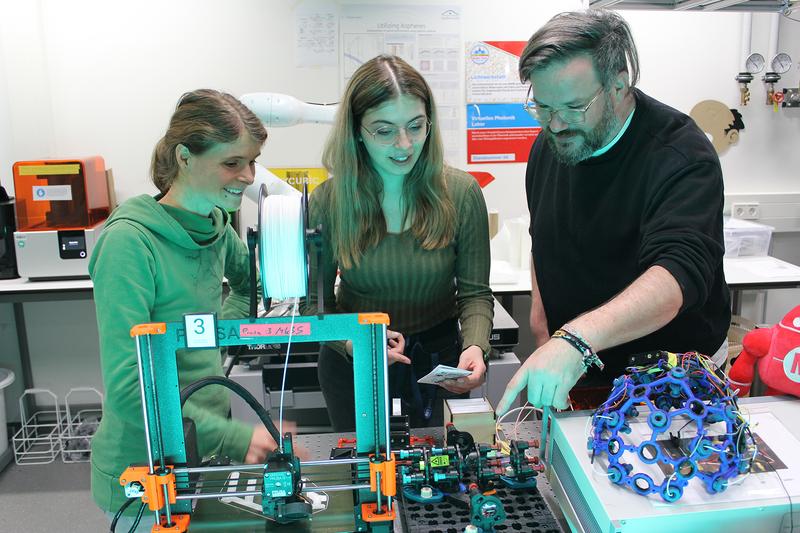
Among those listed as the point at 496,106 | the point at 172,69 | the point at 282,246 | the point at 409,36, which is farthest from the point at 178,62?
the point at 282,246

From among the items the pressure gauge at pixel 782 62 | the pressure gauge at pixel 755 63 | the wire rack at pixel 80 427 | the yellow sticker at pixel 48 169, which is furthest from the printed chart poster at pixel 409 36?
the wire rack at pixel 80 427

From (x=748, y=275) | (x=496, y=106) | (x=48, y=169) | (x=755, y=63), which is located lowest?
(x=748, y=275)

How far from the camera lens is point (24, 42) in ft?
9.72

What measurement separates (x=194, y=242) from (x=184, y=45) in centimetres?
223

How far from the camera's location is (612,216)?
1309mm

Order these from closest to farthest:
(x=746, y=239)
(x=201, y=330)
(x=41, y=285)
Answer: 1. (x=201, y=330)
2. (x=41, y=285)
3. (x=746, y=239)

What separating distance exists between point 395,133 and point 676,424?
2.67 feet

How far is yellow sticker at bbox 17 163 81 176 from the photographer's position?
270 cm

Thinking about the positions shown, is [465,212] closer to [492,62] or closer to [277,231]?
[277,231]

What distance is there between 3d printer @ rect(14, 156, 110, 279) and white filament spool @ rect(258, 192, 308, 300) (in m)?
2.09

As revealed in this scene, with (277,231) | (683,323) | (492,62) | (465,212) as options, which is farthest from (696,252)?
(492,62)

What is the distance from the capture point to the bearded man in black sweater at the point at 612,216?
1025 mm

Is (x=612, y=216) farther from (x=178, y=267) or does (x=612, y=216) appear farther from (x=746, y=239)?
(x=746, y=239)

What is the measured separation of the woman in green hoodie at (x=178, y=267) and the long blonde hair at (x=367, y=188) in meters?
0.22
